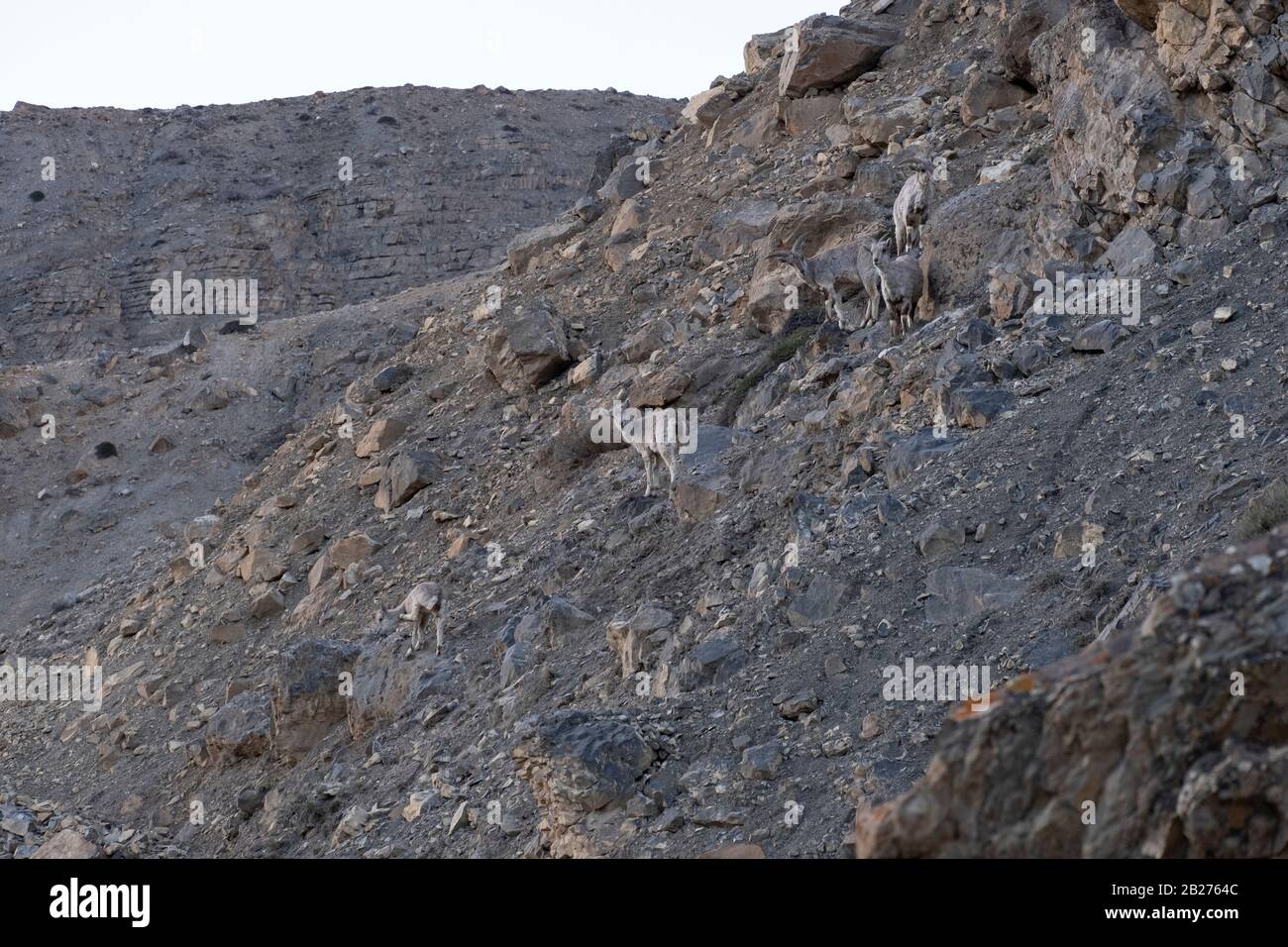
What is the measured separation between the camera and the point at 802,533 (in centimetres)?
1130

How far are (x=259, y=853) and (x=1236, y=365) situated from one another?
9562 mm

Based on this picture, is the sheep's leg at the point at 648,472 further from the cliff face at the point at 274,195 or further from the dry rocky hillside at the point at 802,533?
the cliff face at the point at 274,195

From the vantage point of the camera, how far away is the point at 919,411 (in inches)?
482

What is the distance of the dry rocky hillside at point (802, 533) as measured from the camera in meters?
4.57

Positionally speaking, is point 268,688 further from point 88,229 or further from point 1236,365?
point 88,229

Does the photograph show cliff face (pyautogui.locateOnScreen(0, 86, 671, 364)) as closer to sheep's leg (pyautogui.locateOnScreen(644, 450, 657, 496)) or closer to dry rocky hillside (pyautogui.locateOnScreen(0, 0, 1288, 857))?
dry rocky hillside (pyautogui.locateOnScreen(0, 0, 1288, 857))

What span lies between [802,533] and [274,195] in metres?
43.5

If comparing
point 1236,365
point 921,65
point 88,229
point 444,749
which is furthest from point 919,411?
point 88,229

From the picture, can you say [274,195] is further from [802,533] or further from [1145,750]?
[1145,750]

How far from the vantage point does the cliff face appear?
46.0 meters

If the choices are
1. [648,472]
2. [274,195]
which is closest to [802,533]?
[648,472]

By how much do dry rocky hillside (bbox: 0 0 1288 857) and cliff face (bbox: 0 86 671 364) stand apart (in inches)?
914

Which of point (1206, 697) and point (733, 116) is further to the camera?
point (733, 116)

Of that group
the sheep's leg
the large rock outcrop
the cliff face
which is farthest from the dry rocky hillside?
the cliff face
